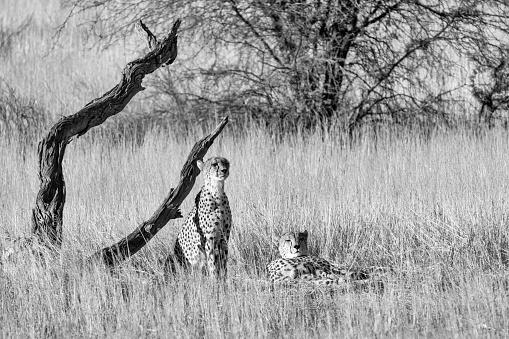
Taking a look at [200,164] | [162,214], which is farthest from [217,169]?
[162,214]

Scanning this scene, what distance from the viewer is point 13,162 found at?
375 inches

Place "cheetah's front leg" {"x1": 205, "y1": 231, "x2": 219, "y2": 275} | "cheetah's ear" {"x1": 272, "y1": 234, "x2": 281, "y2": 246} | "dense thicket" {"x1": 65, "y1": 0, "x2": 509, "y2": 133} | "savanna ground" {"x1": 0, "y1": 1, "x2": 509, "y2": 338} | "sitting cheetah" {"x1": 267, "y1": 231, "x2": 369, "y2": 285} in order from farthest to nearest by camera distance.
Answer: "dense thicket" {"x1": 65, "y1": 0, "x2": 509, "y2": 133}, "cheetah's ear" {"x1": 272, "y1": 234, "x2": 281, "y2": 246}, "cheetah's front leg" {"x1": 205, "y1": 231, "x2": 219, "y2": 275}, "sitting cheetah" {"x1": 267, "y1": 231, "x2": 369, "y2": 285}, "savanna ground" {"x1": 0, "y1": 1, "x2": 509, "y2": 338}

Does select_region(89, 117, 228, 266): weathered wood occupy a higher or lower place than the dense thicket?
lower

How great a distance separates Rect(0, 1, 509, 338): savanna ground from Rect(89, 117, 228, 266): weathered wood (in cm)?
14

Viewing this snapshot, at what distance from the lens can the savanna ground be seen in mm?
4898

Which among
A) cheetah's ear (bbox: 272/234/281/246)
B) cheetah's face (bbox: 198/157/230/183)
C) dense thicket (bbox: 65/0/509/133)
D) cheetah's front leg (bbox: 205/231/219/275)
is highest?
dense thicket (bbox: 65/0/509/133)

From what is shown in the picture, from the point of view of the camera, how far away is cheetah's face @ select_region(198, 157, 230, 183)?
564 cm

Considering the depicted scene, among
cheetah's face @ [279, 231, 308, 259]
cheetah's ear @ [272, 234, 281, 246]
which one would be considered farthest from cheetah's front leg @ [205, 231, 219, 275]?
cheetah's ear @ [272, 234, 281, 246]

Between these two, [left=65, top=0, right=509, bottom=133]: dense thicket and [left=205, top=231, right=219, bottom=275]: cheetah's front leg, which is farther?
[left=65, top=0, right=509, bottom=133]: dense thicket

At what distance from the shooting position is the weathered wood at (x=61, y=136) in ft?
18.7

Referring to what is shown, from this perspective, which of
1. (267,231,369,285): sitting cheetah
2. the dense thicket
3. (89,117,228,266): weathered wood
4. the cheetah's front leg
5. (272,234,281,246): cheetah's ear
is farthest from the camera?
the dense thicket

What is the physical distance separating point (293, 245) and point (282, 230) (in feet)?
A: 2.98

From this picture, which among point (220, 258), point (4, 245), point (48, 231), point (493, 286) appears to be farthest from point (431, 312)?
point (4, 245)

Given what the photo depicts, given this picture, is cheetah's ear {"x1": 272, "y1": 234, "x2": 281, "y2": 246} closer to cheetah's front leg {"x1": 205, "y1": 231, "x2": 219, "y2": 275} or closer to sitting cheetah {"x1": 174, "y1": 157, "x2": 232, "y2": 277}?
sitting cheetah {"x1": 174, "y1": 157, "x2": 232, "y2": 277}
